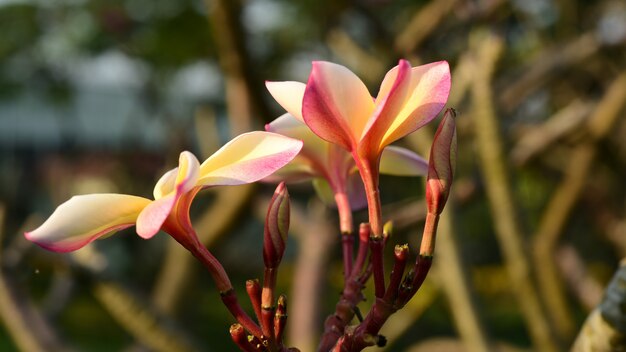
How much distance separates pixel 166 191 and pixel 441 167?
15 cm

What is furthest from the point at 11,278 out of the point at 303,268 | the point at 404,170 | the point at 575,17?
the point at 575,17

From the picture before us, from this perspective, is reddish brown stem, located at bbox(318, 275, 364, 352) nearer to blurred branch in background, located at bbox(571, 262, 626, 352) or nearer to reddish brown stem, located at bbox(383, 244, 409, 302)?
reddish brown stem, located at bbox(383, 244, 409, 302)

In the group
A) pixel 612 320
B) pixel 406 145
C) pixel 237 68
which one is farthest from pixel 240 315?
pixel 237 68

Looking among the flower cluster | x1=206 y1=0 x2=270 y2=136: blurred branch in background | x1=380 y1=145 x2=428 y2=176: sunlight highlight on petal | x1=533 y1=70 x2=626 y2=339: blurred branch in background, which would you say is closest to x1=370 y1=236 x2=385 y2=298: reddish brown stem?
the flower cluster

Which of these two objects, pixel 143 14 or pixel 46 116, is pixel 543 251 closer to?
pixel 143 14

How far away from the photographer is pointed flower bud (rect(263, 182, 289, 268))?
46cm

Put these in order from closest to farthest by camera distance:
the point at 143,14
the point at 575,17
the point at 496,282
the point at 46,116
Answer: the point at 575,17 < the point at 143,14 < the point at 496,282 < the point at 46,116

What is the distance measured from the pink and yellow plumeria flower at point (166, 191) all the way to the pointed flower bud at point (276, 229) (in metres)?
0.04

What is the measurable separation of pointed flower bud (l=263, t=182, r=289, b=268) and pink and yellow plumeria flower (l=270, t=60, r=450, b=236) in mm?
48

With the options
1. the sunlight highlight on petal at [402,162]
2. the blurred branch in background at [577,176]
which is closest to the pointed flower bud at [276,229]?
the sunlight highlight on petal at [402,162]

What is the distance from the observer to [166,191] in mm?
427

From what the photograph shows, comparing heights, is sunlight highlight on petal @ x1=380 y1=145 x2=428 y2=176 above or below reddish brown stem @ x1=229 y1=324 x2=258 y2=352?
above

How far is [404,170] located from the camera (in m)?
0.54

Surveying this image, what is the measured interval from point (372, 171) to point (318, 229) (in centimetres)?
149
